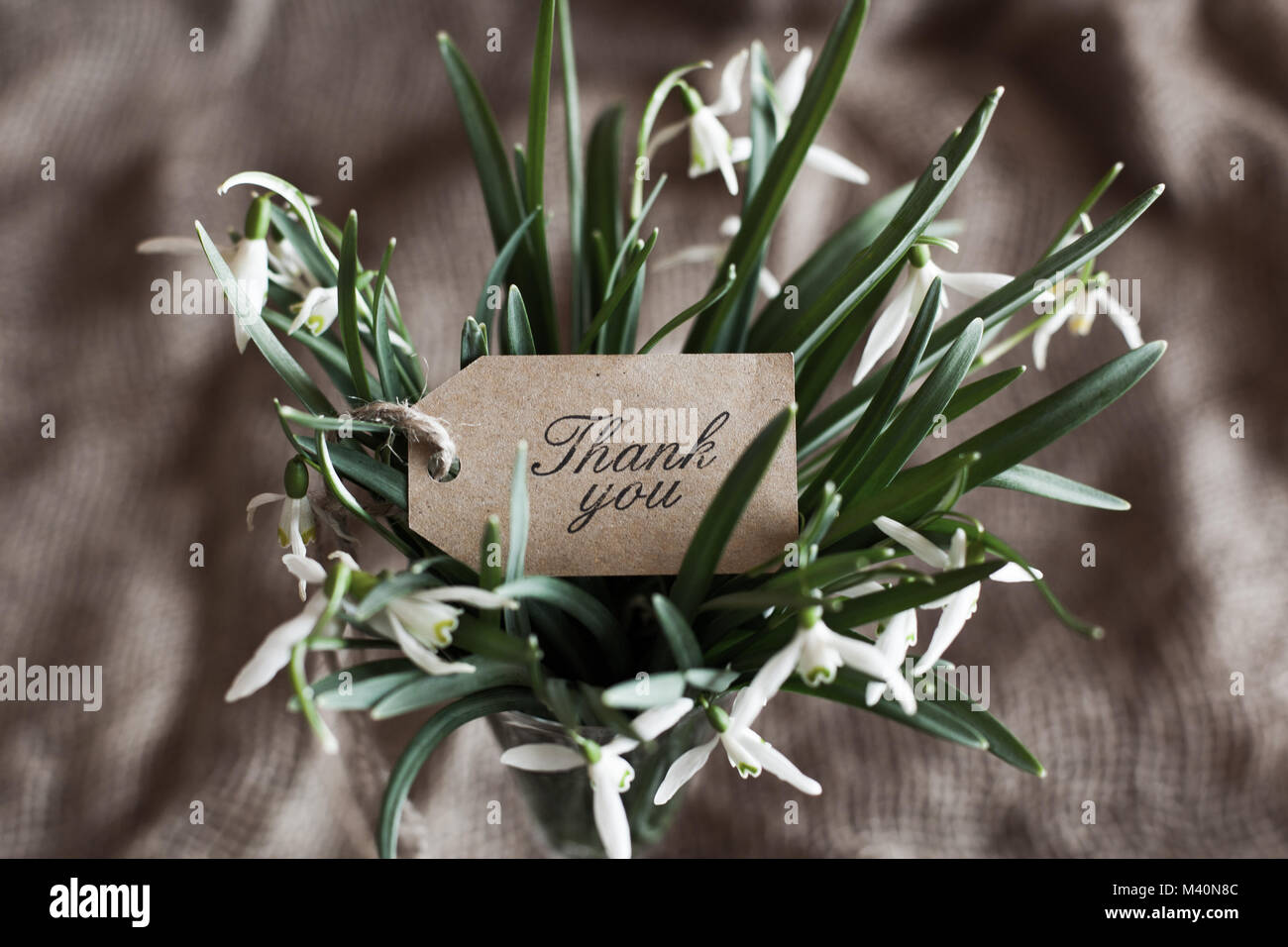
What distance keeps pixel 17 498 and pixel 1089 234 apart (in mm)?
936

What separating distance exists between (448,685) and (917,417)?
0.89ft

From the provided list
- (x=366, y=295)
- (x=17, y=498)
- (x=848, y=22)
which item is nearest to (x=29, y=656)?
(x=17, y=498)

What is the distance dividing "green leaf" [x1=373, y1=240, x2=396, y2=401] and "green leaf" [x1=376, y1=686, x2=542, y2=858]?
0.17m

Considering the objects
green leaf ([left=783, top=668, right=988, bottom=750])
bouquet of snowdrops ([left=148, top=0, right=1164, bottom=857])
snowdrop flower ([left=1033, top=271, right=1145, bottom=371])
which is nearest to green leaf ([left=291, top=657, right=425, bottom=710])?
bouquet of snowdrops ([left=148, top=0, right=1164, bottom=857])

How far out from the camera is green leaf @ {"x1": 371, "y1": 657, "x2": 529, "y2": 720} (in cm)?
43

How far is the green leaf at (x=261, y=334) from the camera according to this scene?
465 millimetres

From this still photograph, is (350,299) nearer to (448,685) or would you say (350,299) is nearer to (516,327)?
(516,327)

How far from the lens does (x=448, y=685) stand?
0.46 metres

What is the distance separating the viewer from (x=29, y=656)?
2.82ft

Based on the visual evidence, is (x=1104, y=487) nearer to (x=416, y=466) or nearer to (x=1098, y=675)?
(x=1098, y=675)

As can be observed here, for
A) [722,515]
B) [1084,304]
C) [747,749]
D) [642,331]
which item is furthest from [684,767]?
[642,331]

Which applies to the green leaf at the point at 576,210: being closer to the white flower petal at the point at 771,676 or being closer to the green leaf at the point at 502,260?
the green leaf at the point at 502,260

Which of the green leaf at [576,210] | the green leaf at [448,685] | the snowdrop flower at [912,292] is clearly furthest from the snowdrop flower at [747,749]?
the green leaf at [576,210]

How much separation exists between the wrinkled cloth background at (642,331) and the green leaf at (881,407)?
15.7 inches
